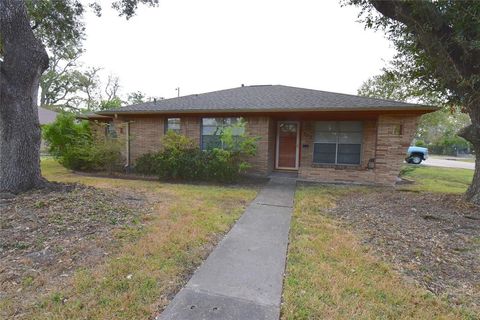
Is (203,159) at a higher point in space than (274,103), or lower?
lower

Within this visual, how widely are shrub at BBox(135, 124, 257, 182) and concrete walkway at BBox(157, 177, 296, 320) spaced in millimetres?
3790

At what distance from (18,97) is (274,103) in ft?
24.4

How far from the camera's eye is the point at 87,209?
453 cm

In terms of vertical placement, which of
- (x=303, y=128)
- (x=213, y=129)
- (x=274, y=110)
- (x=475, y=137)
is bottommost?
(x=475, y=137)

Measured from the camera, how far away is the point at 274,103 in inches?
373

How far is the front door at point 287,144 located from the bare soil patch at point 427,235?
4222 mm

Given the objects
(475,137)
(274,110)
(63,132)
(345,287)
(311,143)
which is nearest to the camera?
(345,287)

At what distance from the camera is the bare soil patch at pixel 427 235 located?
9.27 ft

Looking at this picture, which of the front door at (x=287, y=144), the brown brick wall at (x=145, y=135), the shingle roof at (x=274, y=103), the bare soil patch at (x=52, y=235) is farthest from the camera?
the brown brick wall at (x=145, y=135)

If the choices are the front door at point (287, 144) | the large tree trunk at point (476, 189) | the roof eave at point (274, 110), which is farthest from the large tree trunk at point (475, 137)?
the front door at point (287, 144)

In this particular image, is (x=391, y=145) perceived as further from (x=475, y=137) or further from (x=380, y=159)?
(x=475, y=137)

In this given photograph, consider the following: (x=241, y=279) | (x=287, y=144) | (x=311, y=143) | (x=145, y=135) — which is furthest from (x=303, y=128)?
(x=241, y=279)

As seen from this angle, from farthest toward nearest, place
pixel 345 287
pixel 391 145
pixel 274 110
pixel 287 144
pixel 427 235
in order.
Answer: pixel 287 144
pixel 274 110
pixel 391 145
pixel 427 235
pixel 345 287

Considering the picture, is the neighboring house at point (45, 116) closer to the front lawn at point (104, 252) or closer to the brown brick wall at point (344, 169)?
the front lawn at point (104, 252)
